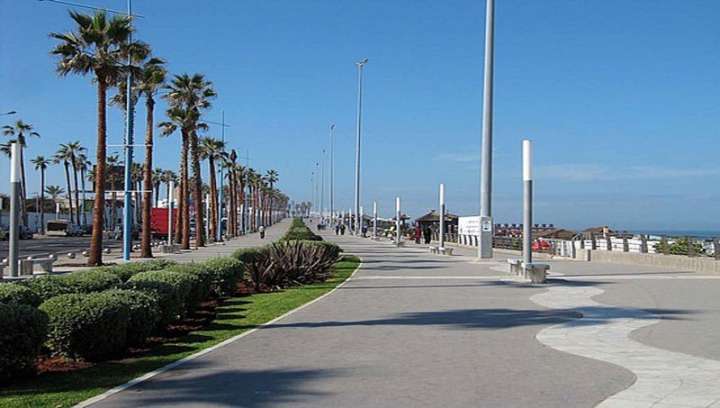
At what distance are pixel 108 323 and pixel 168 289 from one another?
2646 mm

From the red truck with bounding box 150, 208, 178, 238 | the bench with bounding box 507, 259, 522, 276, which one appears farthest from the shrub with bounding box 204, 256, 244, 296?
the red truck with bounding box 150, 208, 178, 238

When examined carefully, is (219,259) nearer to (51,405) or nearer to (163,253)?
(51,405)

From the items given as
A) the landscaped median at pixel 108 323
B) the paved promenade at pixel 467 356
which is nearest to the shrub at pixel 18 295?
the landscaped median at pixel 108 323

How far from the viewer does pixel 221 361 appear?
A: 32.2 ft

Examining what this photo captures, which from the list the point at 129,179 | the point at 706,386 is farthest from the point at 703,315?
the point at 129,179

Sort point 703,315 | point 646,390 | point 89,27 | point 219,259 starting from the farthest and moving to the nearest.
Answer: point 89,27 → point 219,259 → point 703,315 → point 646,390

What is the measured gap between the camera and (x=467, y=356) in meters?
10.3

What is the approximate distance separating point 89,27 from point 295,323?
21.3m

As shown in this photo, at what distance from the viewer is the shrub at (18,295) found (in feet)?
34.1

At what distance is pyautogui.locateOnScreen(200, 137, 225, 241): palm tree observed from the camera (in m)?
67.0

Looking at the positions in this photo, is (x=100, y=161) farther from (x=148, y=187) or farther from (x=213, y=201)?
(x=213, y=201)

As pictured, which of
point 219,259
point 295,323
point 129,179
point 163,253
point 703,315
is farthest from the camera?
point 163,253

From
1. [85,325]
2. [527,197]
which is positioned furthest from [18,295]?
[527,197]

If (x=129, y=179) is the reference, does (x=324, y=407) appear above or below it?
below
